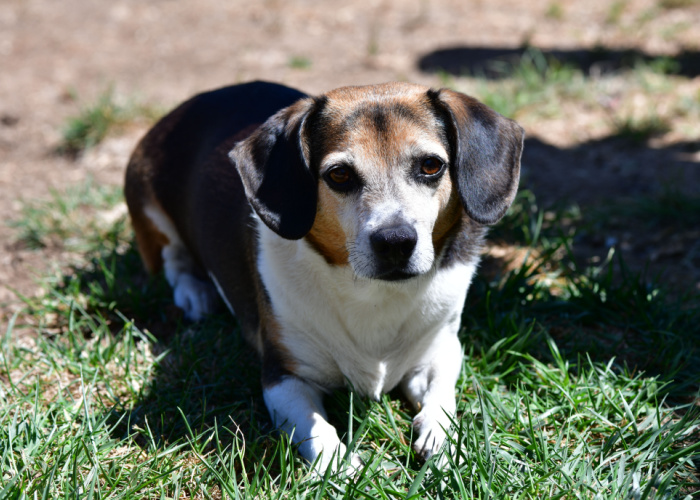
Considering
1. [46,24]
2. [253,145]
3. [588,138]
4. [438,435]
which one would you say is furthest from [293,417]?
[46,24]

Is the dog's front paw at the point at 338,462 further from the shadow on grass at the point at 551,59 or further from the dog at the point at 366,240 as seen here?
the shadow on grass at the point at 551,59

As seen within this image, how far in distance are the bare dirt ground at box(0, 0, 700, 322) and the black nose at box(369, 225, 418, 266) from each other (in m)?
2.31

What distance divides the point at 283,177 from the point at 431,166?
581mm

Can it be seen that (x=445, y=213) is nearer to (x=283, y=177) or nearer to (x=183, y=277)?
(x=283, y=177)

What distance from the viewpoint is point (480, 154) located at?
271cm

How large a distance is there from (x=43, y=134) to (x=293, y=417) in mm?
4660

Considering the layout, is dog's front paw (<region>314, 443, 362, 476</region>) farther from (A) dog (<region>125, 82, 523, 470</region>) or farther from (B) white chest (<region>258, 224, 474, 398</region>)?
(B) white chest (<region>258, 224, 474, 398</region>)

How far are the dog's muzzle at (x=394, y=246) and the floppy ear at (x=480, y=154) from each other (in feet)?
1.16

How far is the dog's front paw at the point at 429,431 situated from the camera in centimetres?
265

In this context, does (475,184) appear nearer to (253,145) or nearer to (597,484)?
(253,145)

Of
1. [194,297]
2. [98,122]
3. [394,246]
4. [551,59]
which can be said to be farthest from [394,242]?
[551,59]

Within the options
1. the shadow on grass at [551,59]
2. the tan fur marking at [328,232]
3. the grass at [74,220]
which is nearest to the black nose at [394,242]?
the tan fur marking at [328,232]

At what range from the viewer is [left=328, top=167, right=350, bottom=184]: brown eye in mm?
2635

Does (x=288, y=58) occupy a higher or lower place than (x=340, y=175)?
lower
